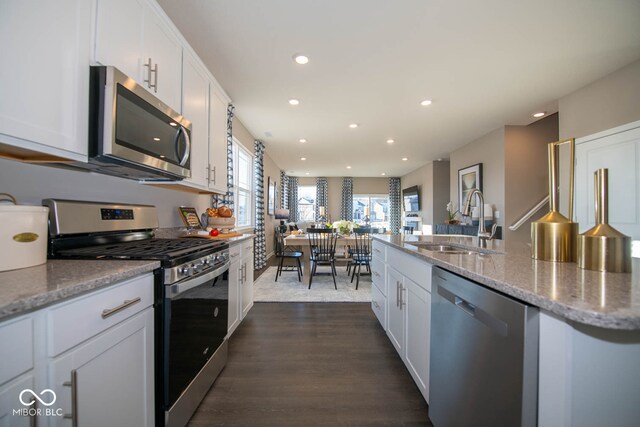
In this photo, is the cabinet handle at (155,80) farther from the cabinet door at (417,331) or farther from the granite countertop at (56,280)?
the cabinet door at (417,331)

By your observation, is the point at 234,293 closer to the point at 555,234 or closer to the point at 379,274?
the point at 379,274

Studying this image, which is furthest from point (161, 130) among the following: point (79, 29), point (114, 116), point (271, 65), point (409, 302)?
point (409, 302)

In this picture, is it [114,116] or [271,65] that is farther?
[271,65]

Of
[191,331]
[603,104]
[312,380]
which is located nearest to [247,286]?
[312,380]

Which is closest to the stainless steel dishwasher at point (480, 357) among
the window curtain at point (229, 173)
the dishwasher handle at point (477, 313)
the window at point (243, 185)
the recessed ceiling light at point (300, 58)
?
the dishwasher handle at point (477, 313)

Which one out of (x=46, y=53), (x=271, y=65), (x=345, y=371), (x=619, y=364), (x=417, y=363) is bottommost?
(x=345, y=371)

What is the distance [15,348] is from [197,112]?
1994 millimetres

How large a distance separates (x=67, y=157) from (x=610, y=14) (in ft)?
11.8

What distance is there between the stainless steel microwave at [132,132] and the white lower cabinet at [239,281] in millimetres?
792

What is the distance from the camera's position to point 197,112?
2.20 meters

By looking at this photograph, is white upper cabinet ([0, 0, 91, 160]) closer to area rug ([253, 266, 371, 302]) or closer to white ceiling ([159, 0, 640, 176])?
white ceiling ([159, 0, 640, 176])

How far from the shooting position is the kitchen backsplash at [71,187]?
1.15 m

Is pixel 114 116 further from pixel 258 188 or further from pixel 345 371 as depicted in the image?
pixel 258 188

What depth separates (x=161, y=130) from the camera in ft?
5.25
